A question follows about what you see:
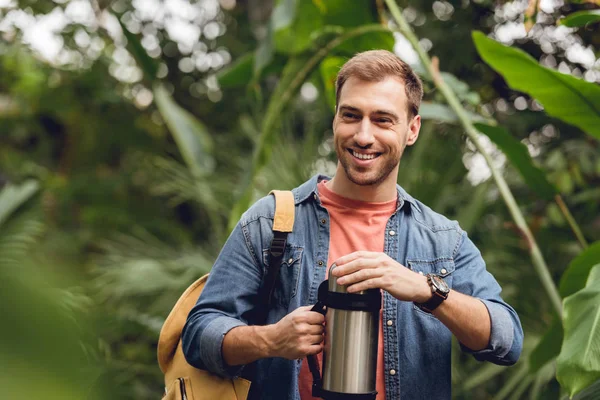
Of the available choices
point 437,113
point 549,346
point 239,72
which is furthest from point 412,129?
point 239,72

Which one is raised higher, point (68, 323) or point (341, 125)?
point (341, 125)

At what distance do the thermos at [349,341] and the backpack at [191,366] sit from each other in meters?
0.20

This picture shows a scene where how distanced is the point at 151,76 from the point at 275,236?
281 cm

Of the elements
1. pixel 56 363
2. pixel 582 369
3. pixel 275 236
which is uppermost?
pixel 275 236

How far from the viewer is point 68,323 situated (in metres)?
0.27

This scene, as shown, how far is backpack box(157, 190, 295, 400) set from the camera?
5.28 ft

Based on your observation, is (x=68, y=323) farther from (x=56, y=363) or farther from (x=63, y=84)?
(x=63, y=84)

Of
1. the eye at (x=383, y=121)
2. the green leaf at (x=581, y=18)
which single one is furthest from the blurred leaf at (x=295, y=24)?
the eye at (x=383, y=121)

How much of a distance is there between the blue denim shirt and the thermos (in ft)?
0.45

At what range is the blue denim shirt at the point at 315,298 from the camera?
160 centimetres

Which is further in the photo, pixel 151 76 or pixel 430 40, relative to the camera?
pixel 430 40

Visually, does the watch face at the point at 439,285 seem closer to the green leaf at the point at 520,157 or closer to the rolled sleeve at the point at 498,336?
the rolled sleeve at the point at 498,336

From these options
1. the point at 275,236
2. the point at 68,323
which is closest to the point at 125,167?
the point at 275,236

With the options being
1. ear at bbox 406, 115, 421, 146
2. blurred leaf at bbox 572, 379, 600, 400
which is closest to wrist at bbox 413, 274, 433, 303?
ear at bbox 406, 115, 421, 146
